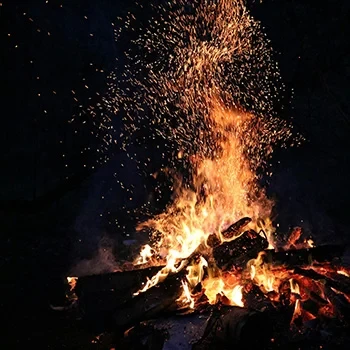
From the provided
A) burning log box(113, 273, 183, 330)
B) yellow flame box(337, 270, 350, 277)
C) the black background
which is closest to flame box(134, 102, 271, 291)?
burning log box(113, 273, 183, 330)

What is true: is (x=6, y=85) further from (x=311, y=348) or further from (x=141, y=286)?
(x=311, y=348)

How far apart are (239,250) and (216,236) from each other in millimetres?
522

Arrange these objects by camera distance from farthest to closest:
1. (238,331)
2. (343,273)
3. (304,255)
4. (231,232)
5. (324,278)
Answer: (231,232) < (304,255) < (343,273) < (324,278) < (238,331)

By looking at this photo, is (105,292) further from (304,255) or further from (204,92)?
(204,92)

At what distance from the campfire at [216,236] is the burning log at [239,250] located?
0.01 m

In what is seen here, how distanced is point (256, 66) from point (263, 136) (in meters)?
1.67

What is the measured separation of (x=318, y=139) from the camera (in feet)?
27.0

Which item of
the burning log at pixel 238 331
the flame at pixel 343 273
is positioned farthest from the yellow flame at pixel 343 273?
the burning log at pixel 238 331

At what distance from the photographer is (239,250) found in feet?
17.2

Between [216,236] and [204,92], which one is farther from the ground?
[204,92]

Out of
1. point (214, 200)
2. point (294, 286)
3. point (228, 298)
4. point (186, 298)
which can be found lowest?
point (186, 298)

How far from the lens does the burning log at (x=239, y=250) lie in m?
5.12

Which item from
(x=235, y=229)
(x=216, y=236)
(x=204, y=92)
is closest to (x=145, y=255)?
(x=216, y=236)

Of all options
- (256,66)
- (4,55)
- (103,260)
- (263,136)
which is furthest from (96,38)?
(103,260)
